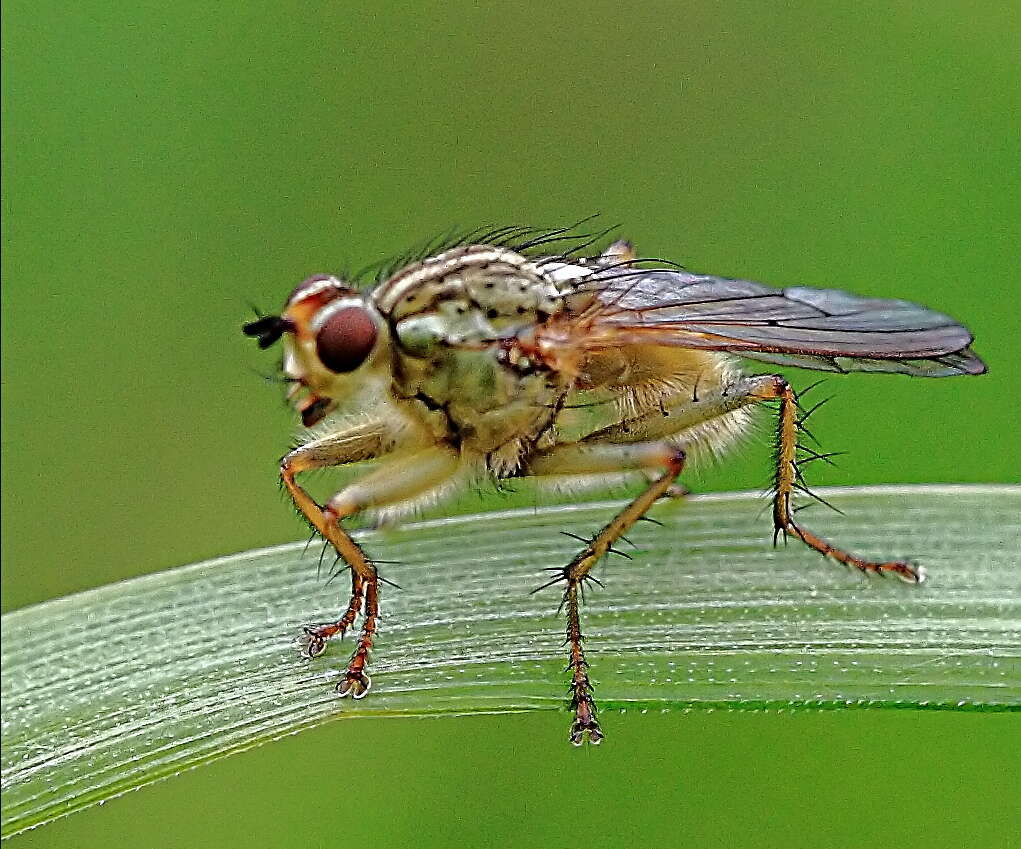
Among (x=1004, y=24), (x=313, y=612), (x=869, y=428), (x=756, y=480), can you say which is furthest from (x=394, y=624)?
(x=1004, y=24)

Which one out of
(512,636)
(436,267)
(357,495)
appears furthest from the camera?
(436,267)

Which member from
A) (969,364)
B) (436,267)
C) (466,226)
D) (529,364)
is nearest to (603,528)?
(529,364)

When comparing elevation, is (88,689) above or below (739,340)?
below

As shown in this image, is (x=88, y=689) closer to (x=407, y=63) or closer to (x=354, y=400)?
(x=354, y=400)

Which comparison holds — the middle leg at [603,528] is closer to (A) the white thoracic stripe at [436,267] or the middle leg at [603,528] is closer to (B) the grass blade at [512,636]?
(B) the grass blade at [512,636]

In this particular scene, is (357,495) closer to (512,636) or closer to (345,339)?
(345,339)
